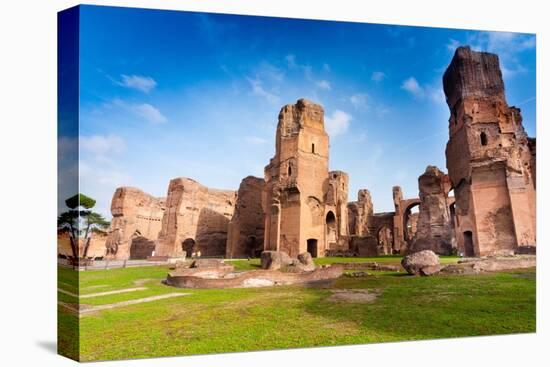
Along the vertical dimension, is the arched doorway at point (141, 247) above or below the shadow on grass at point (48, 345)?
above

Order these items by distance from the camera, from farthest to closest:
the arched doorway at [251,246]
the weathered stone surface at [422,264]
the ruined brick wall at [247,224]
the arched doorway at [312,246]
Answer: the arched doorway at [251,246] < the ruined brick wall at [247,224] < the arched doorway at [312,246] < the weathered stone surface at [422,264]

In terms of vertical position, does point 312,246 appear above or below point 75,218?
below

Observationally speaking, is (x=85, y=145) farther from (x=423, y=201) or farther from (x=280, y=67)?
(x=423, y=201)

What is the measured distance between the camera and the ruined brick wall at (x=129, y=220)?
30.9 m

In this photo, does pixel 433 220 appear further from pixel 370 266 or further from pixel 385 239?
pixel 385 239

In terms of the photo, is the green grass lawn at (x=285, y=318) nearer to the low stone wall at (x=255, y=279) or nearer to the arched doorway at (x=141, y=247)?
the low stone wall at (x=255, y=279)

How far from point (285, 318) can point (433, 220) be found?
68.0 ft

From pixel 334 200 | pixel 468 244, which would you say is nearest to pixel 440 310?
pixel 468 244

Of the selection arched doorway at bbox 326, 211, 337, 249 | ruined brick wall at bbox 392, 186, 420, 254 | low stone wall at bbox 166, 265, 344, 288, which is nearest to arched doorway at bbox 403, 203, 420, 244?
ruined brick wall at bbox 392, 186, 420, 254

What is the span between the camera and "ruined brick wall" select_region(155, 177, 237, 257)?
29.0 meters

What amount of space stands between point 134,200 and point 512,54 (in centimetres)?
2915

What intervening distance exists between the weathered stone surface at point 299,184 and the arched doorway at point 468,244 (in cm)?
744

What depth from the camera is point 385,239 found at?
38.8 metres

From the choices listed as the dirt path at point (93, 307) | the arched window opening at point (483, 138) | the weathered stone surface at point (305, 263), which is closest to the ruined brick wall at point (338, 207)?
the weathered stone surface at point (305, 263)
